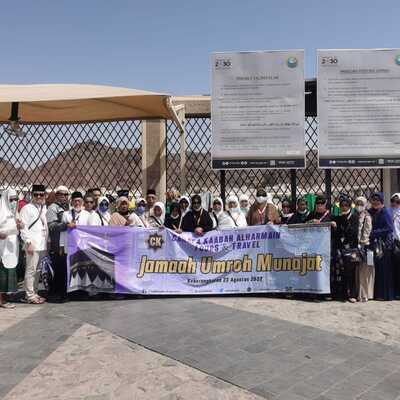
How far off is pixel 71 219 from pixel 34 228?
15.9 inches

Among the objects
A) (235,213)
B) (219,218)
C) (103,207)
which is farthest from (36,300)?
(235,213)

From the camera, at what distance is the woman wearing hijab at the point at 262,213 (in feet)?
16.3

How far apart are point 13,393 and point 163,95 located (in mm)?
3687

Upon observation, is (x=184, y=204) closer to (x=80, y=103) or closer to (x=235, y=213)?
(x=235, y=213)

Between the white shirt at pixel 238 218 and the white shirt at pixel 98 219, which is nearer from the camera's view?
the white shirt at pixel 98 219

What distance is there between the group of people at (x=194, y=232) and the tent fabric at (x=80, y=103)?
3.85 feet

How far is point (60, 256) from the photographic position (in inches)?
185

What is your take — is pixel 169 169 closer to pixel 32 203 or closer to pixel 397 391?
pixel 32 203

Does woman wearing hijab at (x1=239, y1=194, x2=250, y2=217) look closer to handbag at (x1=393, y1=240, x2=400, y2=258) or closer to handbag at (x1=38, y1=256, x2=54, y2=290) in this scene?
handbag at (x1=393, y1=240, x2=400, y2=258)

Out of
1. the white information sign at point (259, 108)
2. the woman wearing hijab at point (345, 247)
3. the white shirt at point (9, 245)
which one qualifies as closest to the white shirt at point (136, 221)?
the white shirt at point (9, 245)

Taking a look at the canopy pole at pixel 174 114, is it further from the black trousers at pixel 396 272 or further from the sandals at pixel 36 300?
the black trousers at pixel 396 272

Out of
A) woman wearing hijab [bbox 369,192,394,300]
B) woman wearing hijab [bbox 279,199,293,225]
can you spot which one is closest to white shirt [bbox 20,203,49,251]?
woman wearing hijab [bbox 279,199,293,225]

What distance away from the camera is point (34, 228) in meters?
4.48

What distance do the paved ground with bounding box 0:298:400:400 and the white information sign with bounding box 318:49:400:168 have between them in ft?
9.17
